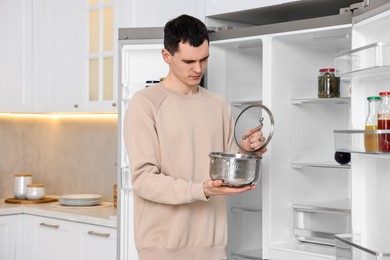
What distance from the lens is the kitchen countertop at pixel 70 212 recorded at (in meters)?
3.71

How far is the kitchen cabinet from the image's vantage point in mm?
4109

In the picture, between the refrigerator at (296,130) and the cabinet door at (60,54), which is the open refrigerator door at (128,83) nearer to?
the refrigerator at (296,130)

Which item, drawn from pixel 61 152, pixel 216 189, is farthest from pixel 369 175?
pixel 61 152

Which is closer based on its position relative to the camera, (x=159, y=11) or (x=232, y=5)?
(x=232, y=5)

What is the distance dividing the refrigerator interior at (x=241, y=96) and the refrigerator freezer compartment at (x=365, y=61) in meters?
0.83

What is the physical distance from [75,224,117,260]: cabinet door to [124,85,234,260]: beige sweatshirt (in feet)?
4.01

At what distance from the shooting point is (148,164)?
2396mm

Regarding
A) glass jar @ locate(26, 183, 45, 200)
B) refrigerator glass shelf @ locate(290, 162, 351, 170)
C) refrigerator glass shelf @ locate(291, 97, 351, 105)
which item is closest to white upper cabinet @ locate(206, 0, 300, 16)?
refrigerator glass shelf @ locate(291, 97, 351, 105)

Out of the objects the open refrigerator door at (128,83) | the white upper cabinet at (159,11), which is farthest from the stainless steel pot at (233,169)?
the white upper cabinet at (159,11)

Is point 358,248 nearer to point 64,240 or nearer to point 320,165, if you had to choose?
point 320,165

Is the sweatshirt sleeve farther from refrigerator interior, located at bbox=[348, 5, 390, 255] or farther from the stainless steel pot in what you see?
refrigerator interior, located at bbox=[348, 5, 390, 255]

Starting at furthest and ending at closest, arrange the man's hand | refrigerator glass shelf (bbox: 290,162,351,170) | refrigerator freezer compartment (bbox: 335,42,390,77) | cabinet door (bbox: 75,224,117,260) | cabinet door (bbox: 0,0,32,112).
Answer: cabinet door (bbox: 0,0,32,112)
cabinet door (bbox: 75,224,117,260)
refrigerator glass shelf (bbox: 290,162,351,170)
the man's hand
refrigerator freezer compartment (bbox: 335,42,390,77)

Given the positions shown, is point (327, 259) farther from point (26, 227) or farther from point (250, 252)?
point (26, 227)

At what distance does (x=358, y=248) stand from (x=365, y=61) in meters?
0.58
